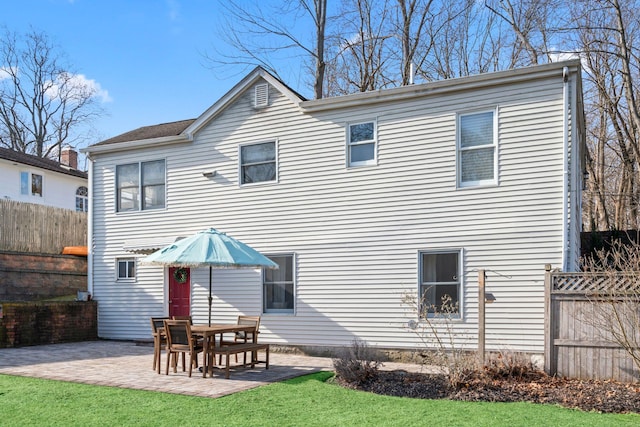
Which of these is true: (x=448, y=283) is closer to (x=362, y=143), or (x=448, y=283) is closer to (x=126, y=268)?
(x=362, y=143)

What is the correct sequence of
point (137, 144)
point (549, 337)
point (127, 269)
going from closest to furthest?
point (549, 337), point (137, 144), point (127, 269)

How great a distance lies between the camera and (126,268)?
15469mm

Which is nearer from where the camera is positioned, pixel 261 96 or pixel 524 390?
pixel 524 390

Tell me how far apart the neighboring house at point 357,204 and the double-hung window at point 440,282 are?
0.03 metres

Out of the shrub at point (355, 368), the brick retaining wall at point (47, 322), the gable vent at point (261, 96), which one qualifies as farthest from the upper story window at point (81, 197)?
the shrub at point (355, 368)

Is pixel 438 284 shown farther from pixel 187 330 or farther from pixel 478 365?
pixel 187 330

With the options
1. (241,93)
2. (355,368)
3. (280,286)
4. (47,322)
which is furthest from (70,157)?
(355,368)

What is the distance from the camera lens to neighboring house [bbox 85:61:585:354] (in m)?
10.8

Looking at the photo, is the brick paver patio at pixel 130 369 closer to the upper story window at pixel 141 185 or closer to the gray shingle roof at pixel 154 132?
the upper story window at pixel 141 185

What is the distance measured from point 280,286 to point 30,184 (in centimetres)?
1721

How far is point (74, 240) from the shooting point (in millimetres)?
18828

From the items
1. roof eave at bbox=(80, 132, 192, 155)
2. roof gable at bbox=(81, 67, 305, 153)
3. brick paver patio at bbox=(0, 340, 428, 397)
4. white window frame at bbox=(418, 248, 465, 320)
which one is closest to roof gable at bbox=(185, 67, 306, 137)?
roof gable at bbox=(81, 67, 305, 153)

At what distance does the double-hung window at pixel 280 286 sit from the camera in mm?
13164

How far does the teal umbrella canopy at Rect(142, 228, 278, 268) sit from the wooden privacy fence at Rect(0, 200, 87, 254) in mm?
8872
